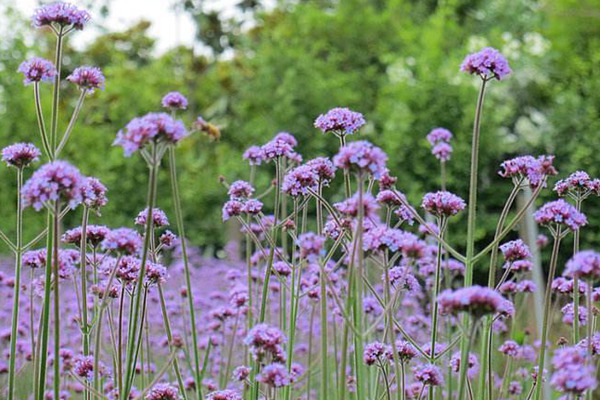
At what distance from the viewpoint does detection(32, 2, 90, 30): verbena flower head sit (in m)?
2.36

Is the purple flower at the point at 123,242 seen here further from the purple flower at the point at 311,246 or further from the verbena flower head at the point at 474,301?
the verbena flower head at the point at 474,301

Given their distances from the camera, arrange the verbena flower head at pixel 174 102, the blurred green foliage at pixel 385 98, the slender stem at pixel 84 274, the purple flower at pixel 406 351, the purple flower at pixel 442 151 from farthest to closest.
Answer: the blurred green foliage at pixel 385 98
the purple flower at pixel 442 151
the verbena flower head at pixel 174 102
the purple flower at pixel 406 351
the slender stem at pixel 84 274

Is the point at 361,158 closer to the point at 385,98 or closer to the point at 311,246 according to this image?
the point at 311,246

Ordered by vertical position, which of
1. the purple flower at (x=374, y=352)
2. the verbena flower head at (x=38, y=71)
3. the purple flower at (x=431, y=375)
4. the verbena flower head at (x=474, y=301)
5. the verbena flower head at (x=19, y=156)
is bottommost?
the purple flower at (x=431, y=375)

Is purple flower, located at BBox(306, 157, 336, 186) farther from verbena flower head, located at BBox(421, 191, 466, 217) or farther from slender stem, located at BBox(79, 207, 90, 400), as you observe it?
slender stem, located at BBox(79, 207, 90, 400)

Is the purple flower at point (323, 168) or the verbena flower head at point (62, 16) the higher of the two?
the verbena flower head at point (62, 16)

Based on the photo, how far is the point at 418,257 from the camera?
77.7 inches

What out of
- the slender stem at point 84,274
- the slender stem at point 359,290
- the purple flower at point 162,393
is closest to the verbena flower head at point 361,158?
the slender stem at point 359,290

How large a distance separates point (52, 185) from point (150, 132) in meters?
0.25

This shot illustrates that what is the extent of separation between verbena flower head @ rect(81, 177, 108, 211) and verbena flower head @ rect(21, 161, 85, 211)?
0.40 metres

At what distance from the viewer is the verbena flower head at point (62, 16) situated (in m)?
2.36

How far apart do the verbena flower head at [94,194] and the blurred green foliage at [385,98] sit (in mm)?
7736

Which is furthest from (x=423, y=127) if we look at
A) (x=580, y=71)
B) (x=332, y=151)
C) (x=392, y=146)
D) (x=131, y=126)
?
(x=131, y=126)

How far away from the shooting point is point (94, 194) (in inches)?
99.3
